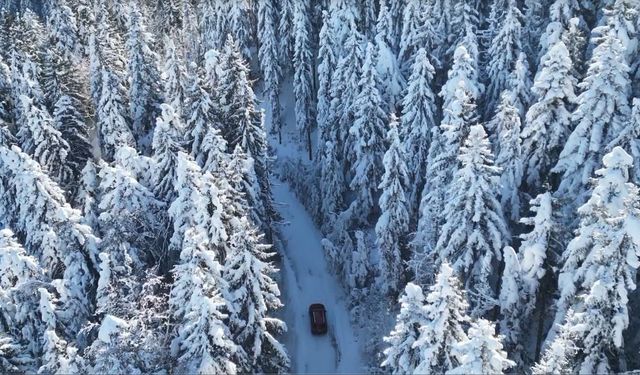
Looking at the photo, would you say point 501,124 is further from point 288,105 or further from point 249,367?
point 288,105

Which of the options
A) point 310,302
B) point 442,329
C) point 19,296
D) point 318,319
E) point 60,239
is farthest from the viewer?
point 310,302

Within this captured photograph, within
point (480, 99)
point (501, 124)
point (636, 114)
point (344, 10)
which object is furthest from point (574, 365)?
point (344, 10)

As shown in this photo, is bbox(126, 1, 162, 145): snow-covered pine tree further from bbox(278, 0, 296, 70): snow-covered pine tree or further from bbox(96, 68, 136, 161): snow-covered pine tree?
bbox(278, 0, 296, 70): snow-covered pine tree

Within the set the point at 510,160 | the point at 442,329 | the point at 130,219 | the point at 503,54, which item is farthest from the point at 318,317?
the point at 503,54

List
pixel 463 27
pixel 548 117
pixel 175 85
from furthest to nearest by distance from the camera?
pixel 175 85, pixel 463 27, pixel 548 117

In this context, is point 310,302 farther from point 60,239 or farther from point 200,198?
point 60,239

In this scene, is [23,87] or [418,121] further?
[23,87]
